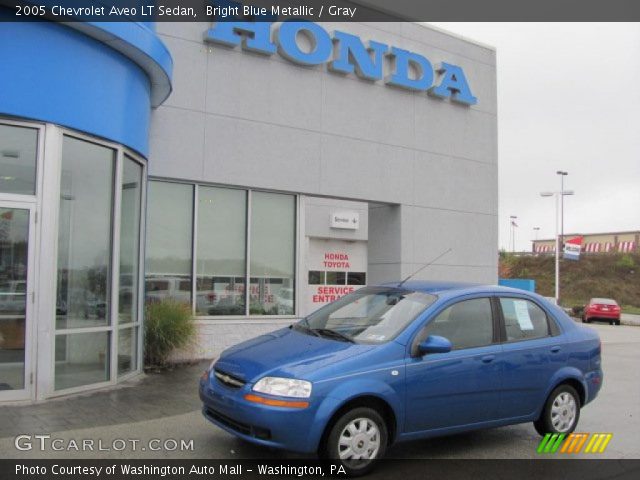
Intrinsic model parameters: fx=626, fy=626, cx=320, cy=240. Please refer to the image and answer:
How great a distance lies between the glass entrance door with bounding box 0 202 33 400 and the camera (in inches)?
281

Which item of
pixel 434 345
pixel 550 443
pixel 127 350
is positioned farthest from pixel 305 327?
pixel 127 350

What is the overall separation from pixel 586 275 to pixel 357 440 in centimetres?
6865

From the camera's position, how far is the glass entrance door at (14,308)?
712 cm

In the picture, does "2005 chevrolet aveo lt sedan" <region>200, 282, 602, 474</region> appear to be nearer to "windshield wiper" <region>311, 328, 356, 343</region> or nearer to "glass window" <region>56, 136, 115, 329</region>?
"windshield wiper" <region>311, 328, 356, 343</region>

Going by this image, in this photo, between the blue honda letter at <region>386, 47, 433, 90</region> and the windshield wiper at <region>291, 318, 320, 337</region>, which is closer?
the windshield wiper at <region>291, 318, 320, 337</region>

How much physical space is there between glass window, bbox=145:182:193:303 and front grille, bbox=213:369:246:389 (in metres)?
5.46

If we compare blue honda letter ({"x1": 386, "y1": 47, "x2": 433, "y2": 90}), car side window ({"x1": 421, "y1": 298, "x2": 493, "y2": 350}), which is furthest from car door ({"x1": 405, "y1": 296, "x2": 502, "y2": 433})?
blue honda letter ({"x1": 386, "y1": 47, "x2": 433, "y2": 90})

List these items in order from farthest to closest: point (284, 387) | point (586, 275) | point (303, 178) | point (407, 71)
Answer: point (586, 275) → point (407, 71) → point (303, 178) → point (284, 387)

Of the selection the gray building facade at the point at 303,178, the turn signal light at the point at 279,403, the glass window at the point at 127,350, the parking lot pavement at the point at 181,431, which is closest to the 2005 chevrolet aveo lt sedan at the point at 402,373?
the turn signal light at the point at 279,403

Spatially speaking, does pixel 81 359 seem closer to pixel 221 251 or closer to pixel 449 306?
pixel 221 251

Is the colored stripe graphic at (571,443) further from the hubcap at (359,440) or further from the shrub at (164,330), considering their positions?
the shrub at (164,330)

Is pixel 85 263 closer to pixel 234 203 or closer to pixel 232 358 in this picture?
pixel 232 358

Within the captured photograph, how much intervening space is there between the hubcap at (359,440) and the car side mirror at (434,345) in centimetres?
81

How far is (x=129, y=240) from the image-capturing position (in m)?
9.02
